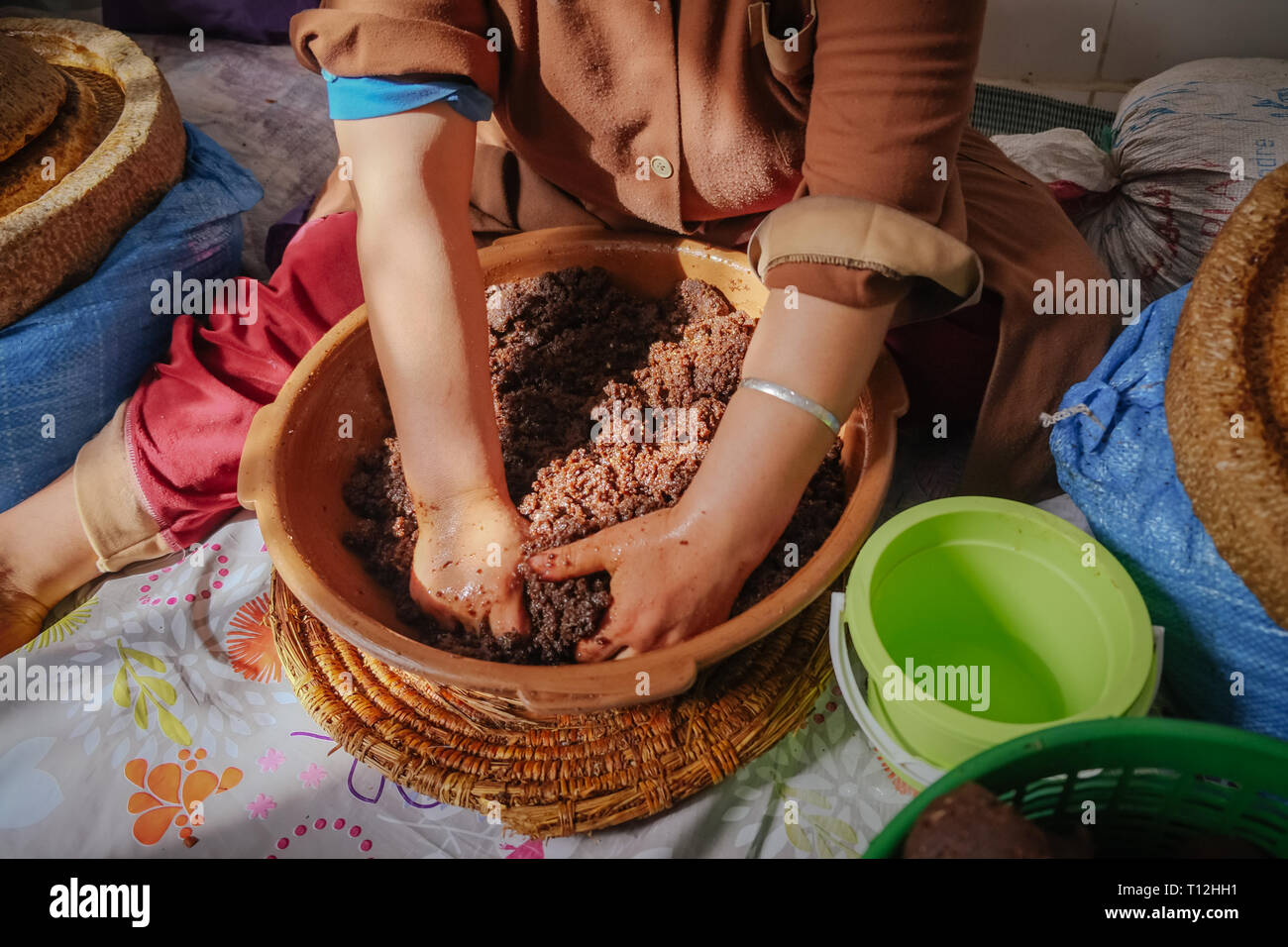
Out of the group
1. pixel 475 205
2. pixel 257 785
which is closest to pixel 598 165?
pixel 475 205

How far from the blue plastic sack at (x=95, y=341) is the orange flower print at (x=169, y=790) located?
477 millimetres

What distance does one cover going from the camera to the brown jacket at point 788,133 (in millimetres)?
729

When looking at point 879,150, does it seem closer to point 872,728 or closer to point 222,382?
point 872,728

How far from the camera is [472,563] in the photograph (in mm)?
781

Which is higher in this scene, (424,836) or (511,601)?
(511,601)

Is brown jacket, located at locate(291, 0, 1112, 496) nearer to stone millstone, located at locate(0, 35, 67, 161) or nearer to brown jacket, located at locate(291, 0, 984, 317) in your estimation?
brown jacket, located at locate(291, 0, 984, 317)

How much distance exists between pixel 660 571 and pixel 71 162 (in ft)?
3.37

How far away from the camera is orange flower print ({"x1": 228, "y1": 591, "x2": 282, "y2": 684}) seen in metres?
0.99

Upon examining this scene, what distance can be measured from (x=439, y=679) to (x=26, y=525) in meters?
0.75

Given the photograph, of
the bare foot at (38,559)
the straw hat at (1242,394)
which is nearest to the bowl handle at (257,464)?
the bare foot at (38,559)

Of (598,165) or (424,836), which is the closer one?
(424,836)

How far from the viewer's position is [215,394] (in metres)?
1.09

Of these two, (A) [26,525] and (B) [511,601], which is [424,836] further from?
(A) [26,525]

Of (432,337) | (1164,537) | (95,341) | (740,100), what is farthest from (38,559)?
(1164,537)
